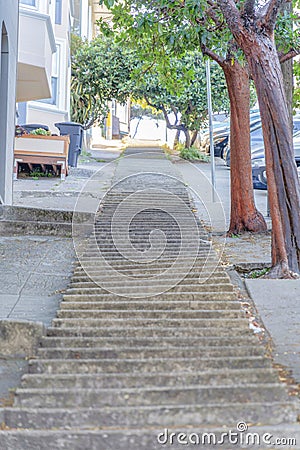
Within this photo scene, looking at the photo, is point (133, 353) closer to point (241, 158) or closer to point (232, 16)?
point (232, 16)

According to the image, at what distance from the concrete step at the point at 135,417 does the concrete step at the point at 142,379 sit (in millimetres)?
247

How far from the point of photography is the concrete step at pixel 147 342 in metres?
4.50

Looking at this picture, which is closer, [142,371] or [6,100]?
[142,371]

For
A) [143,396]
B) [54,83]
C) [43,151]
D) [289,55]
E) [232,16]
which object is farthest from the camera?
[54,83]

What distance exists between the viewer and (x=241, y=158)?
9.70m

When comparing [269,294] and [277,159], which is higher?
[277,159]

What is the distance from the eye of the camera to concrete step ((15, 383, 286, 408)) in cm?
377

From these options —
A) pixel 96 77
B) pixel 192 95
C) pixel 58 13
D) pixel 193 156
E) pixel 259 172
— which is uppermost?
pixel 58 13

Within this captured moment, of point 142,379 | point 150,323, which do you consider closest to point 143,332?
point 150,323

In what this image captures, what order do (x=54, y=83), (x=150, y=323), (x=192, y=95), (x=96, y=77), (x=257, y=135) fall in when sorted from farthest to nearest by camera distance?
(x=96, y=77)
(x=192, y=95)
(x=54, y=83)
(x=257, y=135)
(x=150, y=323)

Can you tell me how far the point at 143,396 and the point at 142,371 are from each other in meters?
0.35

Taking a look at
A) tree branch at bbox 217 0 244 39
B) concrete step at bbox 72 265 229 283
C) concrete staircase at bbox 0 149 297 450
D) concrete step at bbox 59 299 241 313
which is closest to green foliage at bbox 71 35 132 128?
tree branch at bbox 217 0 244 39

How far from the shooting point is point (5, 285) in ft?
20.1

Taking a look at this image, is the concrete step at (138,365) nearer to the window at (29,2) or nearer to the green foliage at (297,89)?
the green foliage at (297,89)
